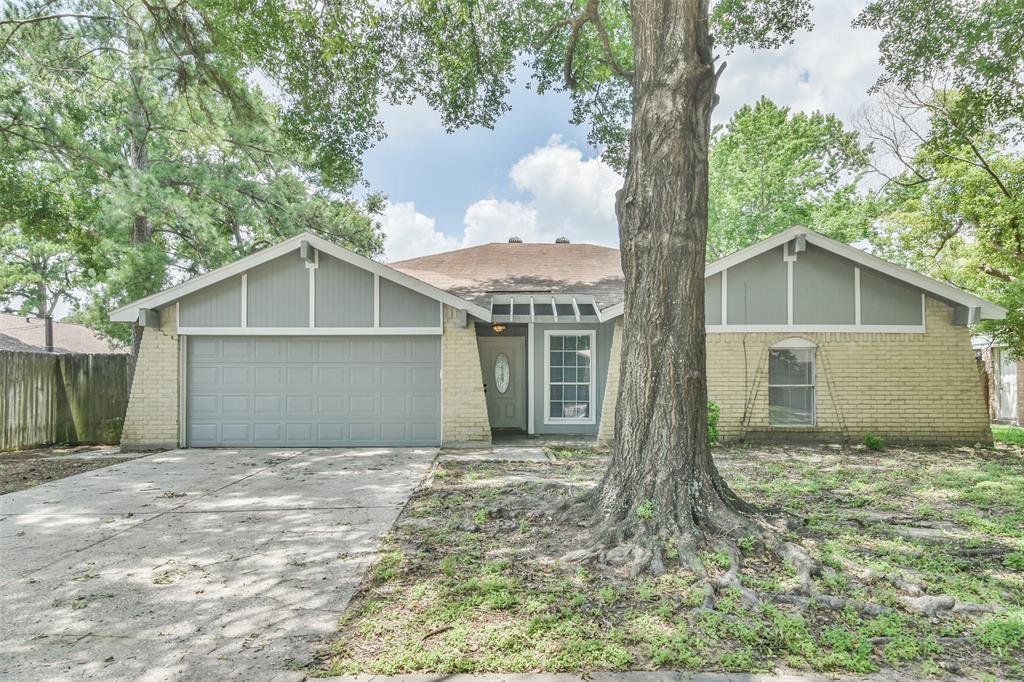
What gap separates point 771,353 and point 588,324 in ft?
12.1

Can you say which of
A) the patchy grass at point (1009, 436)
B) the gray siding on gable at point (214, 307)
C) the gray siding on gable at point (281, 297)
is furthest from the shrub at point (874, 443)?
the gray siding on gable at point (214, 307)

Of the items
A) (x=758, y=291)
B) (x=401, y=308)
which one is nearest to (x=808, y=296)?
(x=758, y=291)

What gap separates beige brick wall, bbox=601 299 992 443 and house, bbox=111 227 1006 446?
0.03 metres

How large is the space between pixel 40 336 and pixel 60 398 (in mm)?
20926

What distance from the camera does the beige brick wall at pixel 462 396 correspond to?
10156mm

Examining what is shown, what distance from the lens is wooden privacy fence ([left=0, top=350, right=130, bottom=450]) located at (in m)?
10.2

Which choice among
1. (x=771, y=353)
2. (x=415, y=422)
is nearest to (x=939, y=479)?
(x=771, y=353)

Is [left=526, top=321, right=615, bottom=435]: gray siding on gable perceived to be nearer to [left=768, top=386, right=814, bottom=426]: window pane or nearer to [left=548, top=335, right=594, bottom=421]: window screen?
[left=548, top=335, right=594, bottom=421]: window screen

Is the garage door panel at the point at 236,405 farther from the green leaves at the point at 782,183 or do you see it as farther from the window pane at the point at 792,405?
the green leaves at the point at 782,183

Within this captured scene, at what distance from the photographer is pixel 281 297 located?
10.2m

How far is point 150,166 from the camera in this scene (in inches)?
559

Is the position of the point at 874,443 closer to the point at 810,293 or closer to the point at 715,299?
the point at 810,293

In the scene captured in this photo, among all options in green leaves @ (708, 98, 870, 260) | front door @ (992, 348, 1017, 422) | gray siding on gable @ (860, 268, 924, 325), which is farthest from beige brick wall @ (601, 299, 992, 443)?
green leaves @ (708, 98, 870, 260)

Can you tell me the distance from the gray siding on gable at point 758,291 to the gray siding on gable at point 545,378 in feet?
8.48
